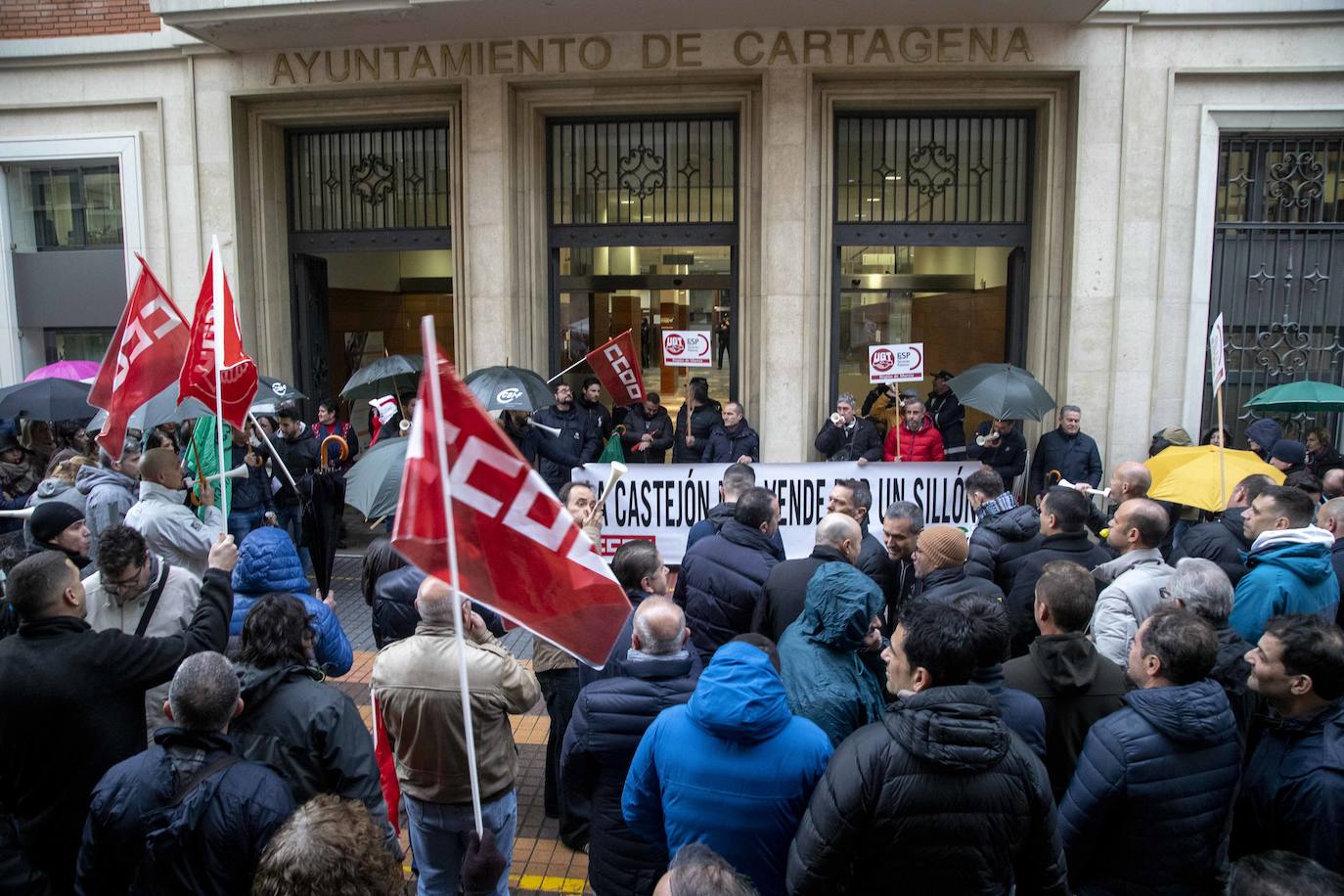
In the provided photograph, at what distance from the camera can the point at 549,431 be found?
993cm

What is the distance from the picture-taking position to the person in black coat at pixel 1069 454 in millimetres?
10156

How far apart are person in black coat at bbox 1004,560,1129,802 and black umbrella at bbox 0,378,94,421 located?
8883mm

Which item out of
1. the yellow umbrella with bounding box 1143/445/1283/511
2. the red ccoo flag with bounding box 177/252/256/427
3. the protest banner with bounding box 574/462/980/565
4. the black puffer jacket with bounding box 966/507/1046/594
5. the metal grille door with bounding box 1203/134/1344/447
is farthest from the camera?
the metal grille door with bounding box 1203/134/1344/447

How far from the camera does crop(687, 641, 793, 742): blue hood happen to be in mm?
2867

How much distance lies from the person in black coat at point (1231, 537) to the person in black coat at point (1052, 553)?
0.73 m

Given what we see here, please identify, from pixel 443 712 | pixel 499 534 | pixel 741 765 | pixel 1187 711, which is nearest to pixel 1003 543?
pixel 1187 711

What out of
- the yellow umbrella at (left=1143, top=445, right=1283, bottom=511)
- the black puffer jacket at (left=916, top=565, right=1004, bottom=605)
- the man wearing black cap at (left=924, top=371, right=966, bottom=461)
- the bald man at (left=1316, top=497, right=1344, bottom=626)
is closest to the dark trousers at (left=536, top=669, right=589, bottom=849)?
the black puffer jacket at (left=916, top=565, right=1004, bottom=605)

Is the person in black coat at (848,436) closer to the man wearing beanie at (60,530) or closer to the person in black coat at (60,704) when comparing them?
the man wearing beanie at (60,530)

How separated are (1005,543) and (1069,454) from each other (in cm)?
533

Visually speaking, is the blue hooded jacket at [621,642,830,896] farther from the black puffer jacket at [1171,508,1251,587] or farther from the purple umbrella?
the purple umbrella

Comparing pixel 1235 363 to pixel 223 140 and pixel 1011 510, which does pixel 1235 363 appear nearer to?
pixel 1011 510

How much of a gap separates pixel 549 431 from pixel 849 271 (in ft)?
18.1

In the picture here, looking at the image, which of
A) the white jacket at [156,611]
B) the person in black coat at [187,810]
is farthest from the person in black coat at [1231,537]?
the white jacket at [156,611]

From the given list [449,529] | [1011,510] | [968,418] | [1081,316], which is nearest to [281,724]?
[449,529]
